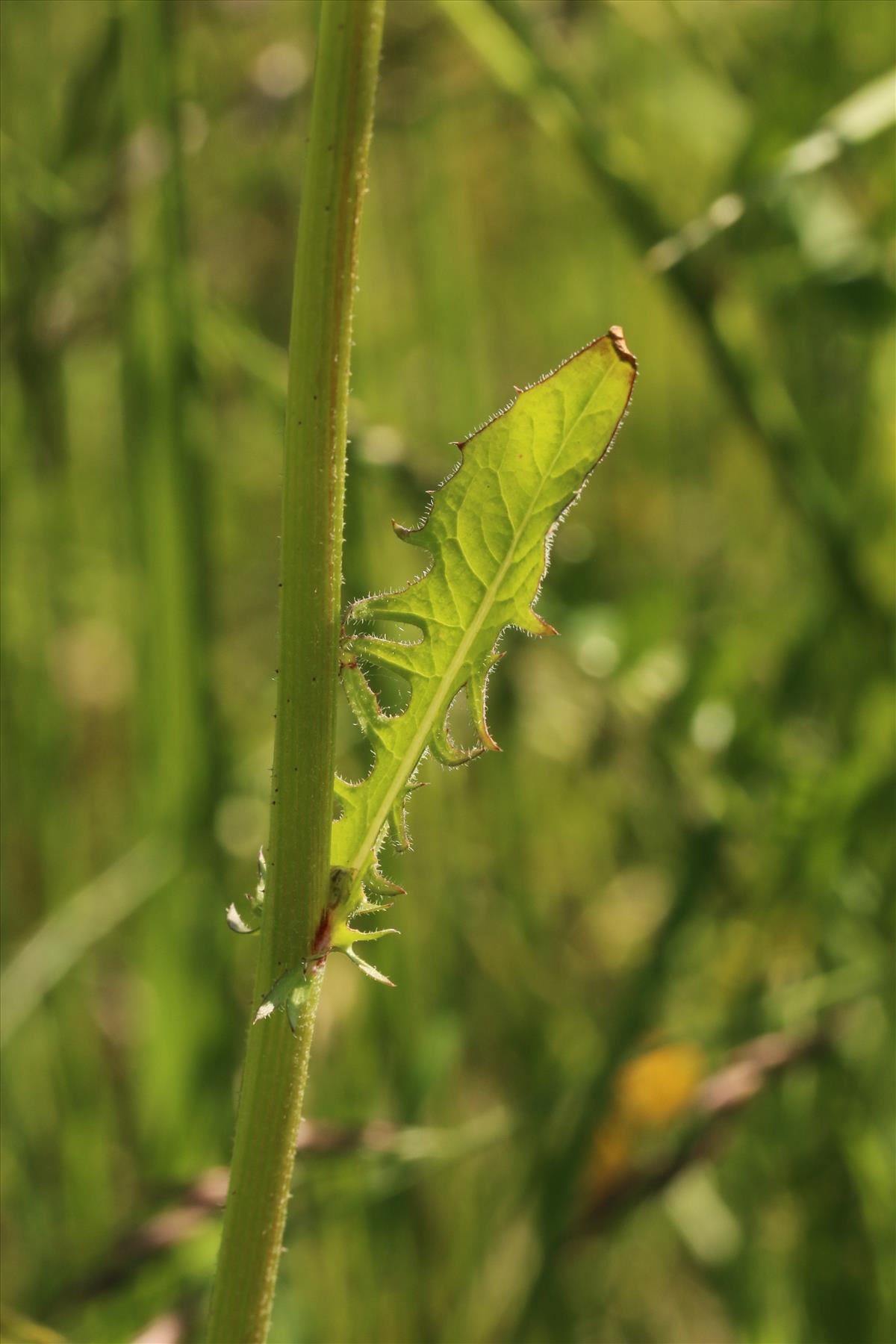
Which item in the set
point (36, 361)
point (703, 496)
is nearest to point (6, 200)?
point (36, 361)

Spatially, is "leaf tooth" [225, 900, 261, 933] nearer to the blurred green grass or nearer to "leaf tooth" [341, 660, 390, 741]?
"leaf tooth" [341, 660, 390, 741]

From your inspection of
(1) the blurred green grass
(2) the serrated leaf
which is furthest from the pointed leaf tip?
(1) the blurred green grass

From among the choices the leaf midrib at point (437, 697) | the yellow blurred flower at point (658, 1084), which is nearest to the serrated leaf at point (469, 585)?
the leaf midrib at point (437, 697)

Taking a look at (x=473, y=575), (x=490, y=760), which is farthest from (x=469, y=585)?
(x=490, y=760)

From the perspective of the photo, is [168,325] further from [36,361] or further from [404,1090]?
[404,1090]

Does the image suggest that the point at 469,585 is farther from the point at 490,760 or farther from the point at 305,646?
the point at 490,760

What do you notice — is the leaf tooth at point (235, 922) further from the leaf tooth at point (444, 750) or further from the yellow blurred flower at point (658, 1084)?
the yellow blurred flower at point (658, 1084)
